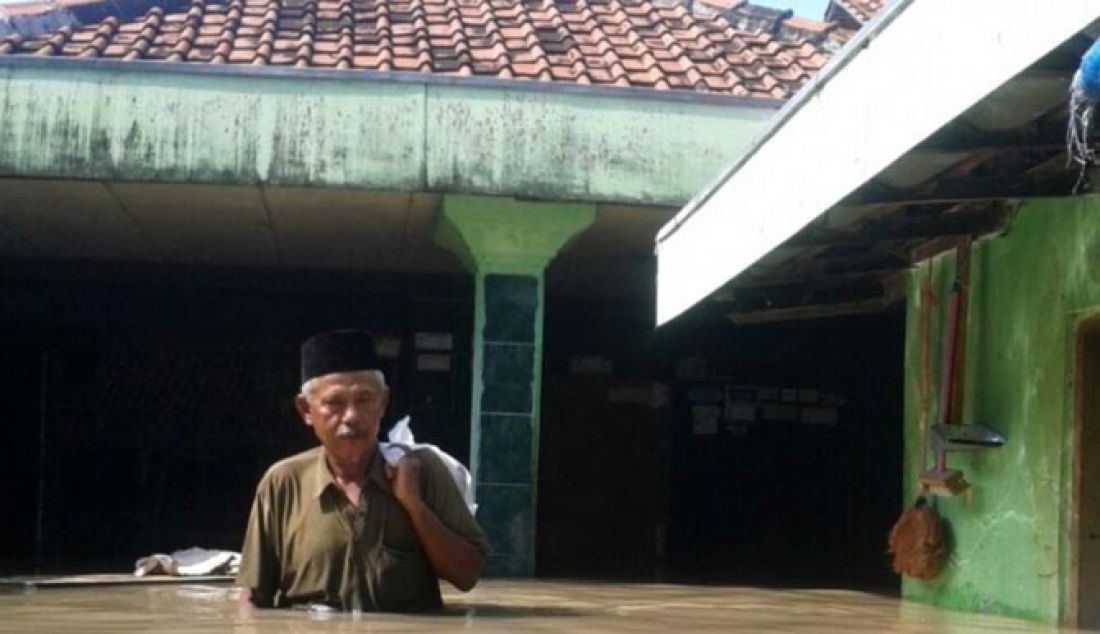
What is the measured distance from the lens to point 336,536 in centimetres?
617

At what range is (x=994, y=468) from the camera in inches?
352

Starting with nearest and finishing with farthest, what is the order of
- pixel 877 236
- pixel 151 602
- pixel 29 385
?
pixel 151 602, pixel 877 236, pixel 29 385

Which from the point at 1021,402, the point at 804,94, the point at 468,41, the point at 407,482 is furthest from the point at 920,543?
the point at 468,41

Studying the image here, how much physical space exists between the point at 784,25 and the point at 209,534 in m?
5.58

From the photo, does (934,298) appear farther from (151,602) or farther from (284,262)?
(284,262)

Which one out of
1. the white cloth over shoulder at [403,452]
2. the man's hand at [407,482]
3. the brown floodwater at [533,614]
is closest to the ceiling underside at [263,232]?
the brown floodwater at [533,614]

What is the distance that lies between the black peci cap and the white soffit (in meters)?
1.79

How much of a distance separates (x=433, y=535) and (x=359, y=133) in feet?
16.5

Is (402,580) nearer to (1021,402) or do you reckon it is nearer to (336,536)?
(336,536)

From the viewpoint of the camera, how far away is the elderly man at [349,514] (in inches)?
241

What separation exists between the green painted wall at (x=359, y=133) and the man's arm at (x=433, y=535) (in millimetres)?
4815

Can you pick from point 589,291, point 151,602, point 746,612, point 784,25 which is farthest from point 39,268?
point 746,612

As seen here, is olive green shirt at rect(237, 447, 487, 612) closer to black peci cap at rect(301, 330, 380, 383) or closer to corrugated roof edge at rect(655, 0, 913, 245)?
black peci cap at rect(301, 330, 380, 383)

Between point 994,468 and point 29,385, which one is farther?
point 29,385
